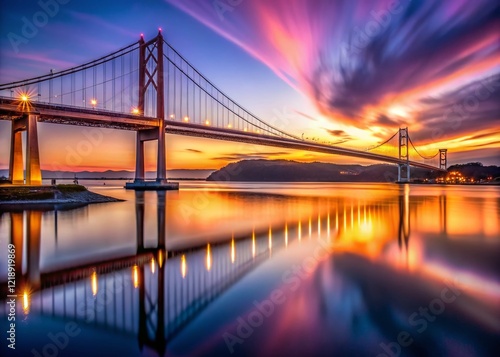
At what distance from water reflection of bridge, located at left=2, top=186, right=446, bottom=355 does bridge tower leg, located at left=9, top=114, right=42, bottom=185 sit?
1709 centimetres

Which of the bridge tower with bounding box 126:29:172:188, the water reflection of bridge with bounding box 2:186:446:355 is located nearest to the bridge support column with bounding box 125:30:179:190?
the bridge tower with bounding box 126:29:172:188

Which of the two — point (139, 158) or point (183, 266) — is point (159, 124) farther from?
point (183, 266)

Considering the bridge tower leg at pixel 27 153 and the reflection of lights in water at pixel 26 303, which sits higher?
the bridge tower leg at pixel 27 153

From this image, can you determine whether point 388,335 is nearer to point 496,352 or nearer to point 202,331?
point 496,352

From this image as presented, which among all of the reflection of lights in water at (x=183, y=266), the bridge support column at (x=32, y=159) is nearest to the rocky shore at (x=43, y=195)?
the bridge support column at (x=32, y=159)

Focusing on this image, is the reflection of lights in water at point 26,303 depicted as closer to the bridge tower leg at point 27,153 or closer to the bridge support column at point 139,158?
the bridge tower leg at point 27,153

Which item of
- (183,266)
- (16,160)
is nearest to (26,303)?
(183,266)

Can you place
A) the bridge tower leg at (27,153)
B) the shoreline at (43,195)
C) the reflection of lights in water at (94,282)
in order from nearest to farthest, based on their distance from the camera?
the reflection of lights in water at (94,282)
the shoreline at (43,195)
the bridge tower leg at (27,153)

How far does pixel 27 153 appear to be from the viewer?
23688mm

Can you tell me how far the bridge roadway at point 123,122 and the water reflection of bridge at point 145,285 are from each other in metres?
22.1

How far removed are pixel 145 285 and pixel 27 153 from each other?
24162 millimetres

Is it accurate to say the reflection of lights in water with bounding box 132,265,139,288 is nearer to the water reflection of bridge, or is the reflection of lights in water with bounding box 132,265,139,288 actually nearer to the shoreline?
the water reflection of bridge

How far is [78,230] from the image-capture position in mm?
10289

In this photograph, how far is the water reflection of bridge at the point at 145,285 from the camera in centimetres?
372
